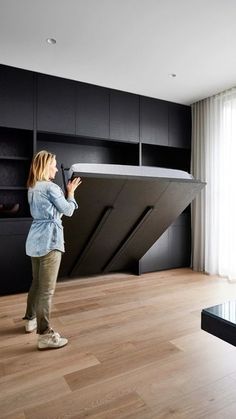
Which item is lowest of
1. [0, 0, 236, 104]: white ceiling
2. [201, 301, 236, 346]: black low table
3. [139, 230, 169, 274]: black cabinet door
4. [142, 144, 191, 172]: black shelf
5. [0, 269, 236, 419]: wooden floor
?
[0, 269, 236, 419]: wooden floor

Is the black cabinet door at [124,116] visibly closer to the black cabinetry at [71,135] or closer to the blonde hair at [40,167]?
the black cabinetry at [71,135]

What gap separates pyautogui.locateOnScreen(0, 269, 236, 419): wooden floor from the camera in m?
1.29

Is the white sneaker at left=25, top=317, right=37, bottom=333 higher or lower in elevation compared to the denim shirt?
lower

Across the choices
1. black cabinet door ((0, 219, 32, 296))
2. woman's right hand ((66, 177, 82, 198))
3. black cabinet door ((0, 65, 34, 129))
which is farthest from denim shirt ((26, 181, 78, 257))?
black cabinet door ((0, 65, 34, 129))

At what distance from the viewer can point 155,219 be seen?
298 cm

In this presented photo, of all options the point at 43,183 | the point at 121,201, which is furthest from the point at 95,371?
the point at 121,201

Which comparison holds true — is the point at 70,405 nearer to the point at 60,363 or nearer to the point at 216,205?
the point at 60,363

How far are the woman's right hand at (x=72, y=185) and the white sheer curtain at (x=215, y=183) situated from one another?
2187 millimetres

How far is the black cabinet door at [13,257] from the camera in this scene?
9.02 ft

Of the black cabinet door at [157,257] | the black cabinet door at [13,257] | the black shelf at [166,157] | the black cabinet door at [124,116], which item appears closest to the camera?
the black cabinet door at [13,257]

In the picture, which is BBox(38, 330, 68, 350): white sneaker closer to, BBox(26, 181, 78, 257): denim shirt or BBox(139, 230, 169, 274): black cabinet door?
BBox(26, 181, 78, 257): denim shirt

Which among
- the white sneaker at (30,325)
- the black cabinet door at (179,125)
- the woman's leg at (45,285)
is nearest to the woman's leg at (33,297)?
the white sneaker at (30,325)

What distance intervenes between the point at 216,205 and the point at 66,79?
2393 mm

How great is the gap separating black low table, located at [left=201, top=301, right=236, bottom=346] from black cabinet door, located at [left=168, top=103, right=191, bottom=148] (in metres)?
3.26
